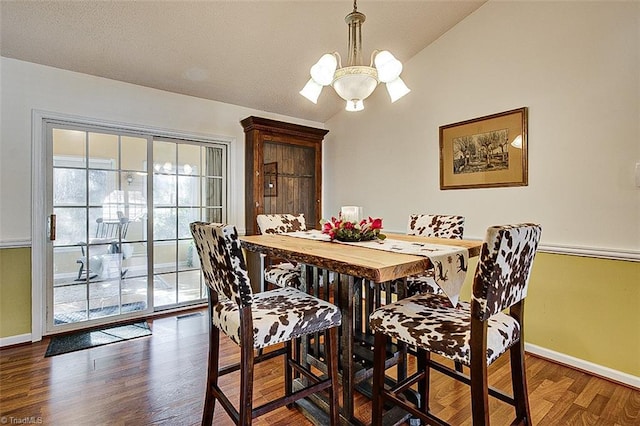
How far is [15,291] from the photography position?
261 centimetres

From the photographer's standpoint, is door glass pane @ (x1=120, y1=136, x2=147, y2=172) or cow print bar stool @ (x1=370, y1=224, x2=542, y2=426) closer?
cow print bar stool @ (x1=370, y1=224, x2=542, y2=426)

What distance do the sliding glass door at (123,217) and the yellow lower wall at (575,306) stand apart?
215 millimetres

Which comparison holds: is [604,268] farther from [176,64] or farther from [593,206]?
[176,64]

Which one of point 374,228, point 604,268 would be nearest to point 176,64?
point 374,228

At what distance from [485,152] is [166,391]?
2950 mm

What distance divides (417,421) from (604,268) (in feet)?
5.41

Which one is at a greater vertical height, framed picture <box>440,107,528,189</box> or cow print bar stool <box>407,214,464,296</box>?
framed picture <box>440,107,528,189</box>

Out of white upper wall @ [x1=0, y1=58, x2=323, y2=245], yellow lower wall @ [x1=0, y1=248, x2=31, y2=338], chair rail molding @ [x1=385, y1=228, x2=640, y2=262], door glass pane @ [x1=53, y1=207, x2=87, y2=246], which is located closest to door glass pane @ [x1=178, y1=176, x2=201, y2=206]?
white upper wall @ [x1=0, y1=58, x2=323, y2=245]

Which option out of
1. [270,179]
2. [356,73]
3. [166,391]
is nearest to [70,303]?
[166,391]

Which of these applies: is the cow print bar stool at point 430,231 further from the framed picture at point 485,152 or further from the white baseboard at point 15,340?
the white baseboard at point 15,340

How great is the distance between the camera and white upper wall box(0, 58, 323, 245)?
254 centimetres

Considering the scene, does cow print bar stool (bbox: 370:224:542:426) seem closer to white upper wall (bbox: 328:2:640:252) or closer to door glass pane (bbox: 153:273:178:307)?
white upper wall (bbox: 328:2:640:252)

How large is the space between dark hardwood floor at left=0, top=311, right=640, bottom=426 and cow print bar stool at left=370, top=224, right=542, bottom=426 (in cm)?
46

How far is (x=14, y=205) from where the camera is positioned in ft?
8.45
